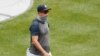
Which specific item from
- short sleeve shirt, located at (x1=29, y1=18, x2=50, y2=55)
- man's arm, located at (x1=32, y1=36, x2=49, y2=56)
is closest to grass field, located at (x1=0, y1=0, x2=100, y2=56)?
short sleeve shirt, located at (x1=29, y1=18, x2=50, y2=55)

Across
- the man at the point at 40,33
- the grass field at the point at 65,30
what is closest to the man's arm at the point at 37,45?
the man at the point at 40,33

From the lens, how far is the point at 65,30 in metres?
14.7

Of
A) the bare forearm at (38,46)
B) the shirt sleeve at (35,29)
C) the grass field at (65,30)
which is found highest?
the shirt sleeve at (35,29)

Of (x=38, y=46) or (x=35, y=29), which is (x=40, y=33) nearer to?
(x=35, y=29)

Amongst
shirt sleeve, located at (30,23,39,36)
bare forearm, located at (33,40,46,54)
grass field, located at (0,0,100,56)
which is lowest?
grass field, located at (0,0,100,56)

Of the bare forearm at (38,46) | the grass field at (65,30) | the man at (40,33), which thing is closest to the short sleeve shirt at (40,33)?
the man at (40,33)

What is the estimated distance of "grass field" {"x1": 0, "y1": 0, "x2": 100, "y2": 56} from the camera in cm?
1325

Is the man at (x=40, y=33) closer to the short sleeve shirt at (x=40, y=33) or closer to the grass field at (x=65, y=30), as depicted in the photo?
the short sleeve shirt at (x=40, y=33)

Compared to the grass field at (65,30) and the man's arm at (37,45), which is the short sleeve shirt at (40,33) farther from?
the grass field at (65,30)

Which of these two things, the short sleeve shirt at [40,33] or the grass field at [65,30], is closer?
the short sleeve shirt at [40,33]

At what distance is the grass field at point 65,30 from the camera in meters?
13.2

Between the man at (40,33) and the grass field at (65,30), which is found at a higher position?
the man at (40,33)

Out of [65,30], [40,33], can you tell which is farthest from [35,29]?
[65,30]

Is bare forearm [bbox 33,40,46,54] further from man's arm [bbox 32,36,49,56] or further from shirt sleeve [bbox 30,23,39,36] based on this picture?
shirt sleeve [bbox 30,23,39,36]
